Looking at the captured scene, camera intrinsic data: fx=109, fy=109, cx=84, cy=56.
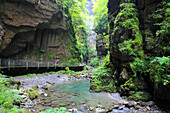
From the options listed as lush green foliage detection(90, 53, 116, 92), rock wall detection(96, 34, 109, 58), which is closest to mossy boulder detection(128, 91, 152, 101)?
lush green foliage detection(90, 53, 116, 92)

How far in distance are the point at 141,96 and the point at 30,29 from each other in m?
15.8

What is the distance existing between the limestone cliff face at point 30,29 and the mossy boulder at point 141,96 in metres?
14.2

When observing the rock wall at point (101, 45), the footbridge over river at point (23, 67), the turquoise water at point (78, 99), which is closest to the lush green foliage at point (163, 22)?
the turquoise water at point (78, 99)

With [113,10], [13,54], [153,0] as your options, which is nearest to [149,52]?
[153,0]

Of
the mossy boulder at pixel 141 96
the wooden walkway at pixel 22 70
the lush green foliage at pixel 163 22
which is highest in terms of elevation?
the lush green foliage at pixel 163 22

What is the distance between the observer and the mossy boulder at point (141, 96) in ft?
20.3

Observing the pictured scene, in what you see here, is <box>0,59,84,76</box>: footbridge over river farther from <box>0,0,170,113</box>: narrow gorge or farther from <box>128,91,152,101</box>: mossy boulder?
<box>128,91,152,101</box>: mossy boulder

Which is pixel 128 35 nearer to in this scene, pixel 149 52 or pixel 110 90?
pixel 149 52

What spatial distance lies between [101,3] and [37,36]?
22.9m

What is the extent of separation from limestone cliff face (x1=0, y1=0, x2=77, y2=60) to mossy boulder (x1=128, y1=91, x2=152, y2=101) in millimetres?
14170

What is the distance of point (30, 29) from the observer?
15742mm

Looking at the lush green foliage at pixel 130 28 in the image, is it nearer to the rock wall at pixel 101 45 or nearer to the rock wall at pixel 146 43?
the rock wall at pixel 146 43

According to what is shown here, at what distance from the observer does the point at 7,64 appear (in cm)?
1270

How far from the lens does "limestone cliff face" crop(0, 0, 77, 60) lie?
523 inches
